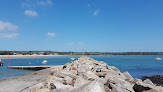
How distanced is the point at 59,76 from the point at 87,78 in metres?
0.97

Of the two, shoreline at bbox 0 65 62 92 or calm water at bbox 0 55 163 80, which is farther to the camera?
calm water at bbox 0 55 163 80

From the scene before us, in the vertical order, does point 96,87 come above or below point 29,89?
above

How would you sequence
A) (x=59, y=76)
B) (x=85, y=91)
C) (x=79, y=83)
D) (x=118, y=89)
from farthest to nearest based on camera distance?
(x=59, y=76)
(x=79, y=83)
(x=118, y=89)
(x=85, y=91)

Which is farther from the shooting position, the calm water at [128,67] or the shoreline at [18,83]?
the calm water at [128,67]

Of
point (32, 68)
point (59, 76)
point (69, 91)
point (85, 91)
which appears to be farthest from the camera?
point (32, 68)

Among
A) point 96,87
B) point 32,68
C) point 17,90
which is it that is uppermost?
point 96,87

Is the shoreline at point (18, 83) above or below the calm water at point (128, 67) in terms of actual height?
above

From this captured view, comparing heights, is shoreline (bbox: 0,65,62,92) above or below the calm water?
above

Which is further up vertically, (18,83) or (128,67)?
(18,83)

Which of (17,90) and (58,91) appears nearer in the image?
(58,91)

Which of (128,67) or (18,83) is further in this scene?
(128,67)

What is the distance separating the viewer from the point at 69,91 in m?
3.01

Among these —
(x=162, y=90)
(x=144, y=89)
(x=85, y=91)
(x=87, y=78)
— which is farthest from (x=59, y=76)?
(x=162, y=90)

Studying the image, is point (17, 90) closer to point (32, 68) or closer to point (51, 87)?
point (51, 87)
